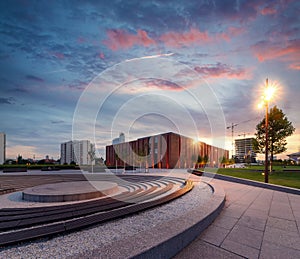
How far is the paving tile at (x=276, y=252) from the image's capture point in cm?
340

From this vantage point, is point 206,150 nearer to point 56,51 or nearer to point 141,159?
point 141,159

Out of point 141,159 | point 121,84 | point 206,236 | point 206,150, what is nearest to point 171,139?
point 141,159

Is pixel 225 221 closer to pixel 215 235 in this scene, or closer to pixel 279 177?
pixel 215 235

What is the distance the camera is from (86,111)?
41.3 feet

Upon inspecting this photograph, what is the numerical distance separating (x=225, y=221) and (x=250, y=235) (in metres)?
0.94

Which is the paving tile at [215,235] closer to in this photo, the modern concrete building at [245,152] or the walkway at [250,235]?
the walkway at [250,235]

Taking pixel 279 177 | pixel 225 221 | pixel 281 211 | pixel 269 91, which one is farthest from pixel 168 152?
pixel 225 221

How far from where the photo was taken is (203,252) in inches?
137

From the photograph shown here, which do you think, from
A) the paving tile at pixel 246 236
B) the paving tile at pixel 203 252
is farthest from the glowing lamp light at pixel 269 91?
the paving tile at pixel 203 252

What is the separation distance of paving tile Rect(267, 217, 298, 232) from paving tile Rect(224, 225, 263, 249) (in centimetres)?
79

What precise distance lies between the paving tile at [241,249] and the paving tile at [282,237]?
2.43 feet

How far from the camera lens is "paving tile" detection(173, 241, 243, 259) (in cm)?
334

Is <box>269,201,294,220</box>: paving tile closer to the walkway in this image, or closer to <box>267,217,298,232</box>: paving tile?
the walkway

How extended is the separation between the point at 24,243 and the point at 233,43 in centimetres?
1408
